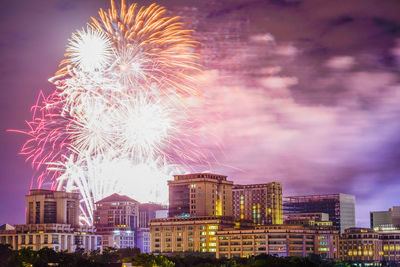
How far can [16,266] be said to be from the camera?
199750mm

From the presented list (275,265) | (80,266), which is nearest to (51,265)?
(80,266)

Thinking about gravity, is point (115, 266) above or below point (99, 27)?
below

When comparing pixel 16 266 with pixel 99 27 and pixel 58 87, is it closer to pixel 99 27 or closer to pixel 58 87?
pixel 58 87

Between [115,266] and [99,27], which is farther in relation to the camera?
[115,266]

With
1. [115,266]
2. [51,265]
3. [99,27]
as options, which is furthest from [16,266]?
[99,27]

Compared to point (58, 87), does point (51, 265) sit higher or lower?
lower

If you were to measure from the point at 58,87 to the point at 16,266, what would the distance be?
158 ft

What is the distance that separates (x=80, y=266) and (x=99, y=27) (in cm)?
6316

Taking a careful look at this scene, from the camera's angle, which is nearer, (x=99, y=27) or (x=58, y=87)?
(x=99, y=27)

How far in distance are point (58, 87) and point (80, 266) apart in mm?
47071

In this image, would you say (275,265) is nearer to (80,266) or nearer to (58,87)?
(80,266)

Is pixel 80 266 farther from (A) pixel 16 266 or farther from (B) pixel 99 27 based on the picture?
→ (B) pixel 99 27

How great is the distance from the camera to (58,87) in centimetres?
19488

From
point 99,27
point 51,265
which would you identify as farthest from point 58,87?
point 51,265
